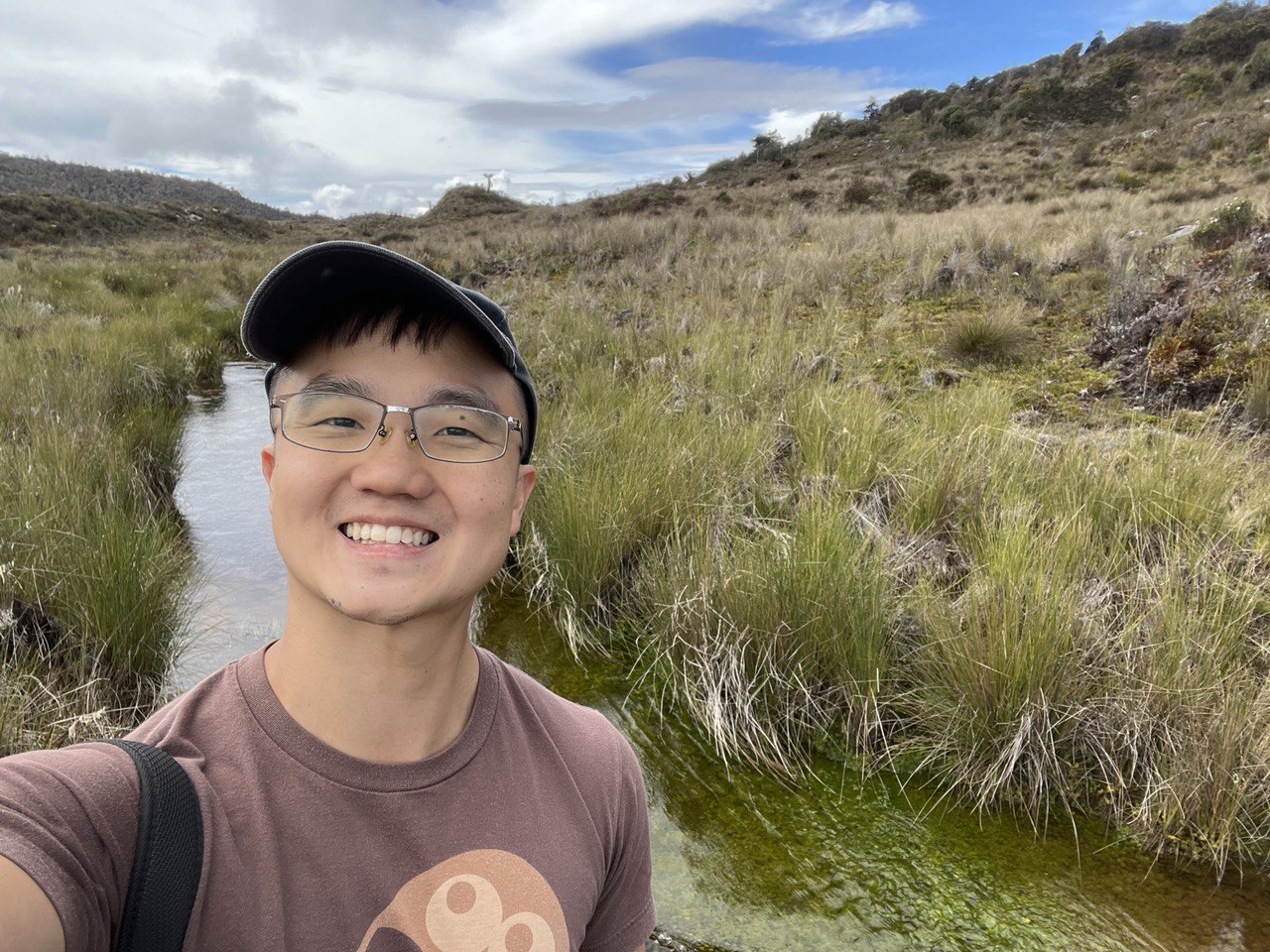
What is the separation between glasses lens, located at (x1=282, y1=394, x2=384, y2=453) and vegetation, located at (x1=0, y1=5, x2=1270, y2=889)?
1.91m

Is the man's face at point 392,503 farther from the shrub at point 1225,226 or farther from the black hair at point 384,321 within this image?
the shrub at point 1225,226

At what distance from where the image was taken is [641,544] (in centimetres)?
392

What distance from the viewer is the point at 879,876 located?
7.75 ft

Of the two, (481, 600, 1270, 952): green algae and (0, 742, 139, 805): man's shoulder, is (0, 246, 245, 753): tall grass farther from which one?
(481, 600, 1270, 952): green algae

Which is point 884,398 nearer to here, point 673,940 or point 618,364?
point 618,364

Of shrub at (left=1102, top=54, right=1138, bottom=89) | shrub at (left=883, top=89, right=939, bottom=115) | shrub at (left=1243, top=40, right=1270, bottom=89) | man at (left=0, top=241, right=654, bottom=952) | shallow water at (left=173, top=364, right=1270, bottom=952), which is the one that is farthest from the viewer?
shrub at (left=883, top=89, right=939, bottom=115)

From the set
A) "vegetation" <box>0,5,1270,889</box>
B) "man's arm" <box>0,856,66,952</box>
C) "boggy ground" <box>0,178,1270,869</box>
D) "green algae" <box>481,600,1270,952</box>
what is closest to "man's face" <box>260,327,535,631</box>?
"man's arm" <box>0,856,66,952</box>

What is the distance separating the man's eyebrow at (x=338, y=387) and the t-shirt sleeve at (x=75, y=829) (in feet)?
1.84

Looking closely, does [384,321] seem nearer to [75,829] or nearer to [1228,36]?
[75,829]

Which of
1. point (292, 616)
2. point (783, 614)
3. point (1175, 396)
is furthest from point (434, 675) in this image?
point (1175, 396)

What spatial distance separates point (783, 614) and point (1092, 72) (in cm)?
4721

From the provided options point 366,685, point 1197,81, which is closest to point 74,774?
point 366,685

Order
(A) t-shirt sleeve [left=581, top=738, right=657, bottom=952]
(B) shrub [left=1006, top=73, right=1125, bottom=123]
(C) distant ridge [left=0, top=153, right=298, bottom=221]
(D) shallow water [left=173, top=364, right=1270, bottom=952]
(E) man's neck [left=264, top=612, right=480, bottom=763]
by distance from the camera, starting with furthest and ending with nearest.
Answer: (C) distant ridge [left=0, top=153, right=298, bottom=221] → (B) shrub [left=1006, top=73, right=1125, bottom=123] → (D) shallow water [left=173, top=364, right=1270, bottom=952] → (A) t-shirt sleeve [left=581, top=738, right=657, bottom=952] → (E) man's neck [left=264, top=612, right=480, bottom=763]

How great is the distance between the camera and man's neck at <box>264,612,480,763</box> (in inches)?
42.2
